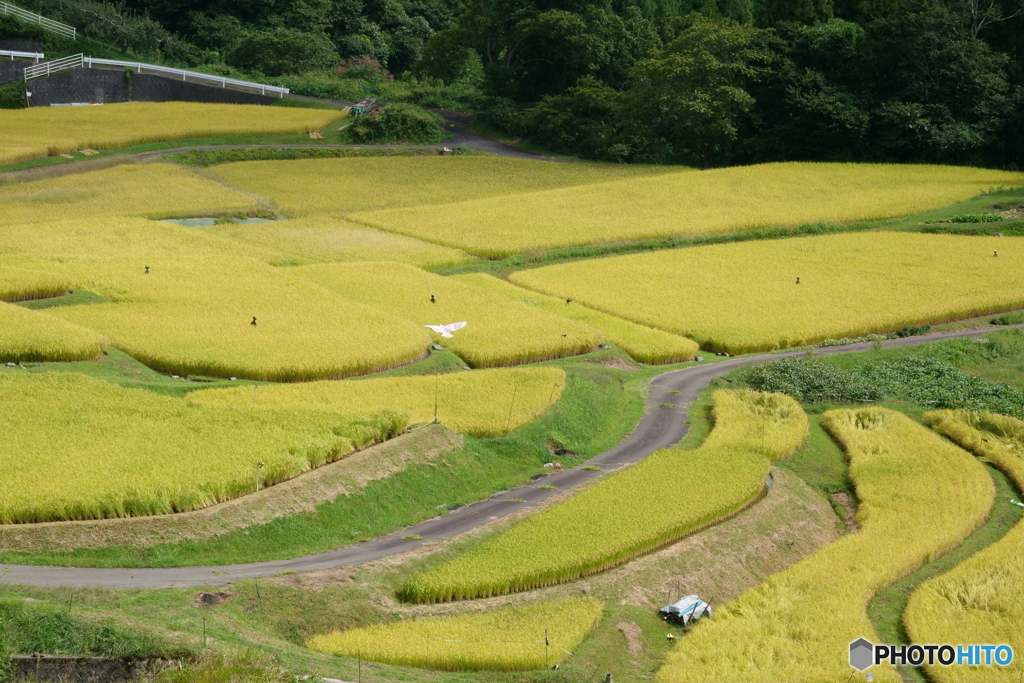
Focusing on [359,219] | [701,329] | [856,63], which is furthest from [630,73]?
[701,329]

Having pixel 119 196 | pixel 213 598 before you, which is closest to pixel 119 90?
pixel 119 196

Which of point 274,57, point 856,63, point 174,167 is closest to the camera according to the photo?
point 174,167

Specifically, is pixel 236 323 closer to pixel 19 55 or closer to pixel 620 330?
pixel 620 330

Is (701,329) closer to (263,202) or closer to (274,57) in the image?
(263,202)

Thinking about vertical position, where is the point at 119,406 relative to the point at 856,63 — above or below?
below

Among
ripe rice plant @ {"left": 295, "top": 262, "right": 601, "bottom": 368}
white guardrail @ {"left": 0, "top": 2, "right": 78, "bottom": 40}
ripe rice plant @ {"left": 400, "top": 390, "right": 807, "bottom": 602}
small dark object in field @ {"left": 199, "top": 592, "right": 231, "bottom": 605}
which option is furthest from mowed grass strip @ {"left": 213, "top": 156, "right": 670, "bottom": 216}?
small dark object in field @ {"left": 199, "top": 592, "right": 231, "bottom": 605}

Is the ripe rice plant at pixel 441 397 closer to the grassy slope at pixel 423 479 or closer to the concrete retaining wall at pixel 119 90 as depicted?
the grassy slope at pixel 423 479

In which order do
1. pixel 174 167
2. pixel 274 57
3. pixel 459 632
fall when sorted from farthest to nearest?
pixel 274 57
pixel 174 167
pixel 459 632
